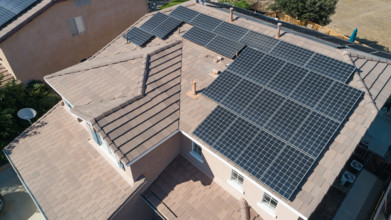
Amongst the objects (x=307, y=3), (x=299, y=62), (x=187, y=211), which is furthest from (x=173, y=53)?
(x=307, y=3)

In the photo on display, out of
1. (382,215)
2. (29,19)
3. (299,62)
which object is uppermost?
(29,19)

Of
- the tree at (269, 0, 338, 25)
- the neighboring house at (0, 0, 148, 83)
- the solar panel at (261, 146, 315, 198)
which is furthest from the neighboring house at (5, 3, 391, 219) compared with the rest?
the tree at (269, 0, 338, 25)

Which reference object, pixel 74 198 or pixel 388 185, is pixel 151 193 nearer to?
pixel 74 198

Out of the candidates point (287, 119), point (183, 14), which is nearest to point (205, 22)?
point (183, 14)

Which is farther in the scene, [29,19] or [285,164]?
[29,19]

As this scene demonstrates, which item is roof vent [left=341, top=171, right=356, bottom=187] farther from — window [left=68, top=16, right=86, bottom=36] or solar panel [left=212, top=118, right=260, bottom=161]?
window [left=68, top=16, right=86, bottom=36]
